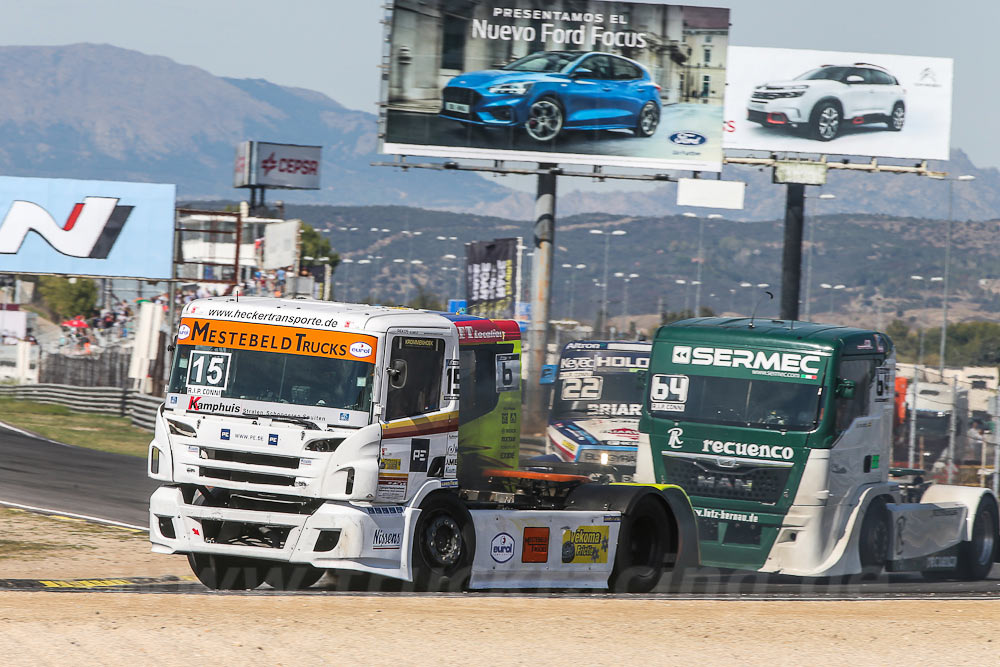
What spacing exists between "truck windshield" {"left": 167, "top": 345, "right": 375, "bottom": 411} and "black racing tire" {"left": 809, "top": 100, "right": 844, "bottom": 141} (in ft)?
135

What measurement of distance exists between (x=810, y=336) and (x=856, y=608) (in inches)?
182

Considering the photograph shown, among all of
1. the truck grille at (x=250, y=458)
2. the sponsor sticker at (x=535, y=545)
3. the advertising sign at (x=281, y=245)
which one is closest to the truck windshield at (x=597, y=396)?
the sponsor sticker at (x=535, y=545)

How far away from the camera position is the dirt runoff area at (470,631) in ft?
28.8

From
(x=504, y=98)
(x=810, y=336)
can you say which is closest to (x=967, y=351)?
(x=504, y=98)

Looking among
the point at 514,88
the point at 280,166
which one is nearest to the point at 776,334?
the point at 514,88

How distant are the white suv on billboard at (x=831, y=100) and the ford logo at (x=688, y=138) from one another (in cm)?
1144

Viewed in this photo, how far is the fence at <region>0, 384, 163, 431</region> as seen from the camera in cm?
3731

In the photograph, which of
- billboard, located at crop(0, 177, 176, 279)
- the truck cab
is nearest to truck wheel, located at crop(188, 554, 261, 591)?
the truck cab

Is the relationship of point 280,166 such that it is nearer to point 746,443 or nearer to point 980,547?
point 980,547

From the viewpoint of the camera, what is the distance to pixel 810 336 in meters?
16.1

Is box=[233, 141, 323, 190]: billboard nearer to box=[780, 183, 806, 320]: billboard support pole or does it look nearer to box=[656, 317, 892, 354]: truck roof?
box=[780, 183, 806, 320]: billboard support pole

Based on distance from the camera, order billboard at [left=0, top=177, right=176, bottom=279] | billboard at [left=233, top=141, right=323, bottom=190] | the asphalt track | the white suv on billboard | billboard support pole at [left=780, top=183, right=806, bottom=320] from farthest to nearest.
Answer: billboard at [left=233, top=141, right=323, bottom=190], the white suv on billboard, billboard support pole at [left=780, top=183, right=806, bottom=320], billboard at [left=0, top=177, right=176, bottom=279], the asphalt track

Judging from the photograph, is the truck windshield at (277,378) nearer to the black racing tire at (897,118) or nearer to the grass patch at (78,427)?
the grass patch at (78,427)

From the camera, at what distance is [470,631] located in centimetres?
976
